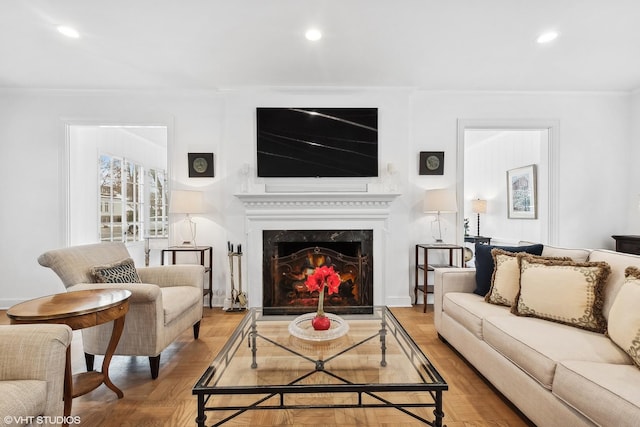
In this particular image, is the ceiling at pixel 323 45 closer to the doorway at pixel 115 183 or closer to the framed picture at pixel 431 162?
the framed picture at pixel 431 162

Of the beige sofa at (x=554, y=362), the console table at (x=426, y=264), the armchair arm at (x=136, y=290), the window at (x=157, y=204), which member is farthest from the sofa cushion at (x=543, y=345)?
the window at (x=157, y=204)

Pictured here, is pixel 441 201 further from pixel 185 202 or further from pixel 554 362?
pixel 185 202

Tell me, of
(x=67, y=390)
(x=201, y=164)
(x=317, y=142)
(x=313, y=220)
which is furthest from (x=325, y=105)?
(x=67, y=390)

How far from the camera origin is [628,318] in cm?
143

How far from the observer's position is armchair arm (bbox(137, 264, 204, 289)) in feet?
8.75

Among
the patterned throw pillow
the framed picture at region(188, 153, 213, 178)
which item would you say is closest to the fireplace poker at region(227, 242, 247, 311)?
the framed picture at region(188, 153, 213, 178)

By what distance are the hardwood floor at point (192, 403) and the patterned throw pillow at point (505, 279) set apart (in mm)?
526

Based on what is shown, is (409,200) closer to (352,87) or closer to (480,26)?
(352,87)

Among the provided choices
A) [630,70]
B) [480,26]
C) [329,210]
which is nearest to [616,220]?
[630,70]

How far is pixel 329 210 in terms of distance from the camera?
351 cm

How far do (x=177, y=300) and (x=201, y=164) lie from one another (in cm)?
179

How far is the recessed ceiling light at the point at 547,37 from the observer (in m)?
2.49

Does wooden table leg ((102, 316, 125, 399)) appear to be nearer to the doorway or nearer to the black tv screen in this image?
the doorway

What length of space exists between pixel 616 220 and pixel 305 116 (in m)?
3.88
